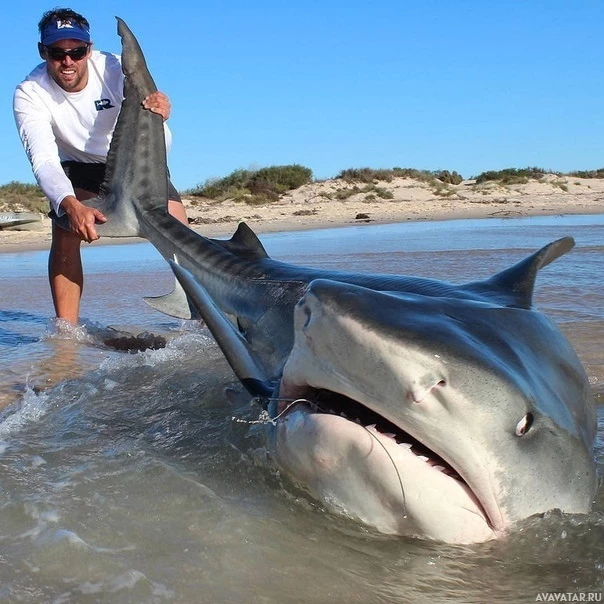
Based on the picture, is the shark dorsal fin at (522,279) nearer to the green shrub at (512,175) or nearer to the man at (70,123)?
the man at (70,123)

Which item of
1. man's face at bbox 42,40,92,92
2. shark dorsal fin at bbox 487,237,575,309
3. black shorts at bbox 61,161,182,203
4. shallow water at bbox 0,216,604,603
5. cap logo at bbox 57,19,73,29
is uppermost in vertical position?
cap logo at bbox 57,19,73,29

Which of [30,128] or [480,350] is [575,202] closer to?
[30,128]

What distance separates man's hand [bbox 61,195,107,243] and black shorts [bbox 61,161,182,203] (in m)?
0.78

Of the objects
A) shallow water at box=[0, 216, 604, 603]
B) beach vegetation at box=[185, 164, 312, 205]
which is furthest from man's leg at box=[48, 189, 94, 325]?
beach vegetation at box=[185, 164, 312, 205]

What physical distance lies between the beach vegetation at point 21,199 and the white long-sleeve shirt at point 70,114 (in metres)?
18.6

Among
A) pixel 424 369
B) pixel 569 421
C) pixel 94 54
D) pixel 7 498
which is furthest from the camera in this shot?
pixel 94 54

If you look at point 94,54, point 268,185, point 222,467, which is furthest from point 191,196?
point 222,467

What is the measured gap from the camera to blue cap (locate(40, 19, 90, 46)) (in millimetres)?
4703

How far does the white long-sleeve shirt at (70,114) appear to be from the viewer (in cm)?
482

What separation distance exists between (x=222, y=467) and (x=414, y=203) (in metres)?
23.4

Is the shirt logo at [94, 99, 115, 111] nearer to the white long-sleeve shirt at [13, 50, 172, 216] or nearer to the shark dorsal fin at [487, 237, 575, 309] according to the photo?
the white long-sleeve shirt at [13, 50, 172, 216]

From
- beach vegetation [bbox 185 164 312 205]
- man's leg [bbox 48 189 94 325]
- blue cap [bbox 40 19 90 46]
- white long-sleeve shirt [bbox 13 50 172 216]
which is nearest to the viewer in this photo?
blue cap [bbox 40 19 90 46]

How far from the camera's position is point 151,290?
291 inches

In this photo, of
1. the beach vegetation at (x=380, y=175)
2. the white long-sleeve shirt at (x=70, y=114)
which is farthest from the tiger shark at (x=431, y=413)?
the beach vegetation at (x=380, y=175)
